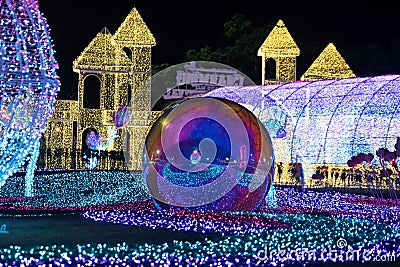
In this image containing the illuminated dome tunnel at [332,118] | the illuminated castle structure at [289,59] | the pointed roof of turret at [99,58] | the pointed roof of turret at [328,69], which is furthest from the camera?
the pointed roof of turret at [328,69]

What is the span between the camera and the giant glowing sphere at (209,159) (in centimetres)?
1419

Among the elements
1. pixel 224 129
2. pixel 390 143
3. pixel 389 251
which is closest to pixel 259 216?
pixel 224 129

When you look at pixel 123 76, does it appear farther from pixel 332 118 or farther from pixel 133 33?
pixel 332 118

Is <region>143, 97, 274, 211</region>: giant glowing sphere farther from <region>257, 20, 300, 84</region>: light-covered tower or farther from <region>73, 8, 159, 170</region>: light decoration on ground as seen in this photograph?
<region>257, 20, 300, 84</region>: light-covered tower

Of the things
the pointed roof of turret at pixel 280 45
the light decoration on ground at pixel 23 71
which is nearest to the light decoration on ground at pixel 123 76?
the pointed roof of turret at pixel 280 45

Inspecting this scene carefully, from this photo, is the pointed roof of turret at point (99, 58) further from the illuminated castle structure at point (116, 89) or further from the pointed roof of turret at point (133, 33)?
the pointed roof of turret at point (133, 33)

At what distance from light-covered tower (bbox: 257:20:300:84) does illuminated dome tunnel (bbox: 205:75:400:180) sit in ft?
10.4

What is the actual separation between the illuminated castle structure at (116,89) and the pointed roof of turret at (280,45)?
722 centimetres

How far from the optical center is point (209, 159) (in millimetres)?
14156

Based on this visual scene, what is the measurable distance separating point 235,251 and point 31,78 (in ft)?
12.9

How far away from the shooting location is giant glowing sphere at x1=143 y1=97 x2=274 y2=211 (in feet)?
46.5

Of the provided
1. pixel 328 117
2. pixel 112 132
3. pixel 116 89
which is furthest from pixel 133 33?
pixel 328 117

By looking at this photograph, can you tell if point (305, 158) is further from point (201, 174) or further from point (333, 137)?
point (201, 174)

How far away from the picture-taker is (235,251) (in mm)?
9727
